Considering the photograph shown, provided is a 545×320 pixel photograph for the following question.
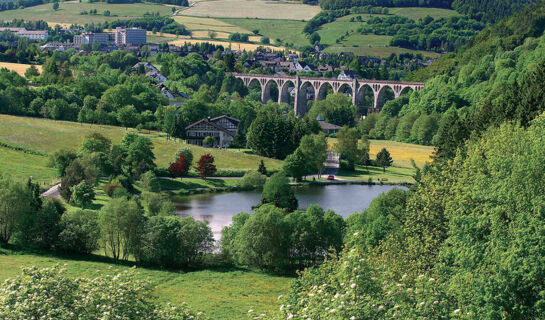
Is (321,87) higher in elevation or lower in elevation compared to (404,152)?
higher

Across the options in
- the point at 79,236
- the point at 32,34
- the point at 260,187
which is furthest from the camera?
the point at 32,34

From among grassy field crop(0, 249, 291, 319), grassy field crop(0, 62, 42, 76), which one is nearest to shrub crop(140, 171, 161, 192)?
grassy field crop(0, 249, 291, 319)

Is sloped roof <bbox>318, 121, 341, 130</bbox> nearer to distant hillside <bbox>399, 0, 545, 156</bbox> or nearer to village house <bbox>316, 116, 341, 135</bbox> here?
village house <bbox>316, 116, 341, 135</bbox>

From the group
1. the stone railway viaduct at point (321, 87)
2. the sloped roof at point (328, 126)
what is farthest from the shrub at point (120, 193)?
the stone railway viaduct at point (321, 87)

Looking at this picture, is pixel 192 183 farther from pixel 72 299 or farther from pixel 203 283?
pixel 72 299

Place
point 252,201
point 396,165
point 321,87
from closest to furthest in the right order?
point 252,201
point 396,165
point 321,87

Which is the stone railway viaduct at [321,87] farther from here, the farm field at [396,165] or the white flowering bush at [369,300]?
the white flowering bush at [369,300]

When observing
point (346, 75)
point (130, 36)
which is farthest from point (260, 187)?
point (130, 36)
